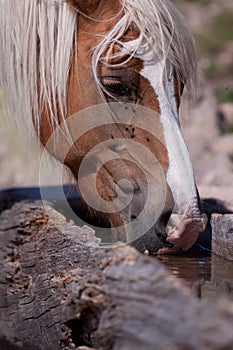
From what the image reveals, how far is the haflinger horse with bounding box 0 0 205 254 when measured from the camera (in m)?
2.58

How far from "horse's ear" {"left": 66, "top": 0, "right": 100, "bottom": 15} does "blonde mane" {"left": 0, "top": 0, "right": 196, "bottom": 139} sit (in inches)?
0.8

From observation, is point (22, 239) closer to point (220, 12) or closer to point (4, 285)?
point (4, 285)

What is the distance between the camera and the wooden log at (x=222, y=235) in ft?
9.43

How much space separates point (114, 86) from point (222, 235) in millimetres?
701

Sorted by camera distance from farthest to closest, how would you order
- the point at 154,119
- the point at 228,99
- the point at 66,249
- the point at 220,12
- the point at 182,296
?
the point at 220,12
the point at 228,99
the point at 154,119
the point at 66,249
the point at 182,296

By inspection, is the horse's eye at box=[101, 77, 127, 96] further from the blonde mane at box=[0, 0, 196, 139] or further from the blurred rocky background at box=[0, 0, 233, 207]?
the blurred rocky background at box=[0, 0, 233, 207]

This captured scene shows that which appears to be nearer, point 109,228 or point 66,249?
point 66,249

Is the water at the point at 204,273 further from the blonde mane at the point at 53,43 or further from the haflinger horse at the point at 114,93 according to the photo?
the blonde mane at the point at 53,43

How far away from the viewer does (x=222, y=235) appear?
2.91 meters

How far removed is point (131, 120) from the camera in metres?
2.73

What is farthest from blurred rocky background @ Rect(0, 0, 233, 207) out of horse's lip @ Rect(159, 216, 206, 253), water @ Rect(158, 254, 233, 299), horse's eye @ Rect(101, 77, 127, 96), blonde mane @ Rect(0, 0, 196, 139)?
horse's lip @ Rect(159, 216, 206, 253)

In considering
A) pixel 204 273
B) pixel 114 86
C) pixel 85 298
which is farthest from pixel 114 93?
pixel 85 298

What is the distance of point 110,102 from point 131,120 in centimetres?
11

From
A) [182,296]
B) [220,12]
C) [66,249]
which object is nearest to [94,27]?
[66,249]
